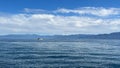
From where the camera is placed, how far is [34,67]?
203 feet

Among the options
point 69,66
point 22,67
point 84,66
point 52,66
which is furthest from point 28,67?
point 84,66

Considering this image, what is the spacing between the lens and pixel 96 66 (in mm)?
64375

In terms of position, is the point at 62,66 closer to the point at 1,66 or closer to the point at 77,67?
the point at 77,67

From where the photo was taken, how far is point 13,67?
61125 millimetres

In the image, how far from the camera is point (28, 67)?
61562 millimetres

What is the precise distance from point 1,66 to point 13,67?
357cm

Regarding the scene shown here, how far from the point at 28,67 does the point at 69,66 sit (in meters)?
10.3

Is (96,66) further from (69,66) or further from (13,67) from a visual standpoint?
(13,67)

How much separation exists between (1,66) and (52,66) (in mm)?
12725

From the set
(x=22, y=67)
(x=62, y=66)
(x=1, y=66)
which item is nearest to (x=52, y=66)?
(x=62, y=66)

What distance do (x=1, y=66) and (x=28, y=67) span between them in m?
6.93

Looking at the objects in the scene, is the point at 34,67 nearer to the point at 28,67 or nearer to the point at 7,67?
the point at 28,67

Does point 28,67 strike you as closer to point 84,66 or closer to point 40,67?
point 40,67

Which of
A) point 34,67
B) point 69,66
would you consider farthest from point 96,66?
point 34,67
